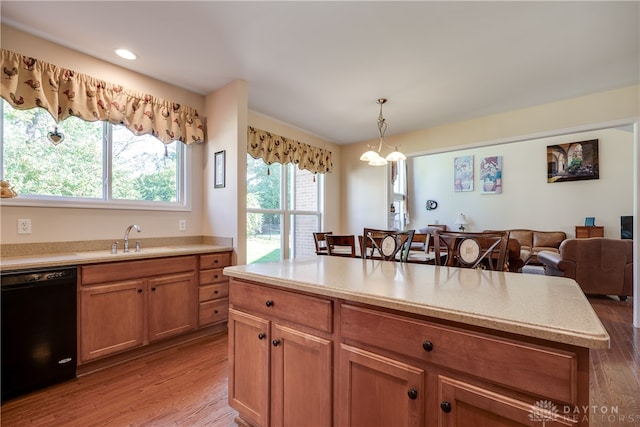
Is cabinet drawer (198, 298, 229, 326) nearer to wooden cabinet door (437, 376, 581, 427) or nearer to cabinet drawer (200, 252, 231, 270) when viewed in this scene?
cabinet drawer (200, 252, 231, 270)

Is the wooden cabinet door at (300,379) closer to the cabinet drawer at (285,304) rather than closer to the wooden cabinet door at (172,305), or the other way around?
the cabinet drawer at (285,304)

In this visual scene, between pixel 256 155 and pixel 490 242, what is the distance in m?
2.98

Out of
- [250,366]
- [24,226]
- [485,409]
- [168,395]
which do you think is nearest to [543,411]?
[485,409]

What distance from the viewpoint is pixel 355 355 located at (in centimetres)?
114

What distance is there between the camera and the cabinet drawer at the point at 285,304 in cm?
123

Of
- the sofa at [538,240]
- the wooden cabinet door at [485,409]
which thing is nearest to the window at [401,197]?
the sofa at [538,240]

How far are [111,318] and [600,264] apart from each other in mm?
5882

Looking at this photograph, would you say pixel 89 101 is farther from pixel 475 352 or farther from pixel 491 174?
pixel 491 174

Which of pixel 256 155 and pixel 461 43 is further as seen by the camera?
pixel 256 155

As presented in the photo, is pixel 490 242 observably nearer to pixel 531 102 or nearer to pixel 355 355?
pixel 355 355

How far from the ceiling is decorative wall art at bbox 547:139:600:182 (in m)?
3.42

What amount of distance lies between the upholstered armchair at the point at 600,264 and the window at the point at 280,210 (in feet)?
12.5

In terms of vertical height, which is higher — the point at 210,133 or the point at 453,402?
the point at 210,133

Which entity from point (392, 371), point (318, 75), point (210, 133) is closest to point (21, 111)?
point (210, 133)
